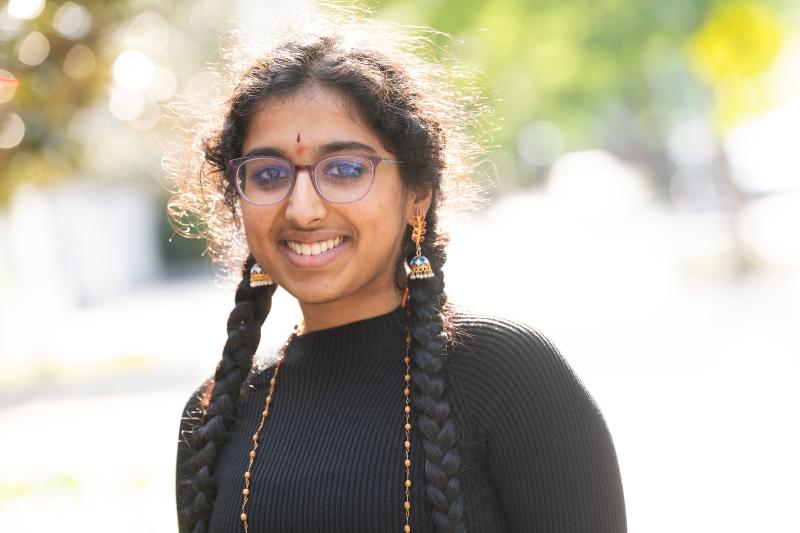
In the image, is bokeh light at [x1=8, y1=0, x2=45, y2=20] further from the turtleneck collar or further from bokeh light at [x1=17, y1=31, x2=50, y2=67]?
the turtleneck collar

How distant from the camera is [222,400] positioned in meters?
2.49

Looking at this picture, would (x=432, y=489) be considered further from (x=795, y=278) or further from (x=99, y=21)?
(x=795, y=278)

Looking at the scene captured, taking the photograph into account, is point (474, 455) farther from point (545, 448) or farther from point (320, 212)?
point (320, 212)

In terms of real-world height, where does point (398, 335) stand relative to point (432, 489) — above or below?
above

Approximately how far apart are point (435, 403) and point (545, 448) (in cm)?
24

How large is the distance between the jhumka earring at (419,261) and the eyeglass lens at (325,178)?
0.64 feet

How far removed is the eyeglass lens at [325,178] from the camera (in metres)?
2.21

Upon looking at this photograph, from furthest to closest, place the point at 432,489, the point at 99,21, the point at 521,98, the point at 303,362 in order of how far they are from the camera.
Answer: the point at 521,98
the point at 99,21
the point at 303,362
the point at 432,489

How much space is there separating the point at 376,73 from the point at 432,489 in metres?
0.94

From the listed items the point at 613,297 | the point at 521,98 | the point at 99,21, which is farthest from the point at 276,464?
the point at 521,98

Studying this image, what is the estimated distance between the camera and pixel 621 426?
23.3 ft

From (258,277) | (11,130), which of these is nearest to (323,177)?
(258,277)

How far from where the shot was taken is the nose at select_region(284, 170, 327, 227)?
7.22 feet

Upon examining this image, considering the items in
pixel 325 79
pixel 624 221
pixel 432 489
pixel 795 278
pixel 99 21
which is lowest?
pixel 432 489
